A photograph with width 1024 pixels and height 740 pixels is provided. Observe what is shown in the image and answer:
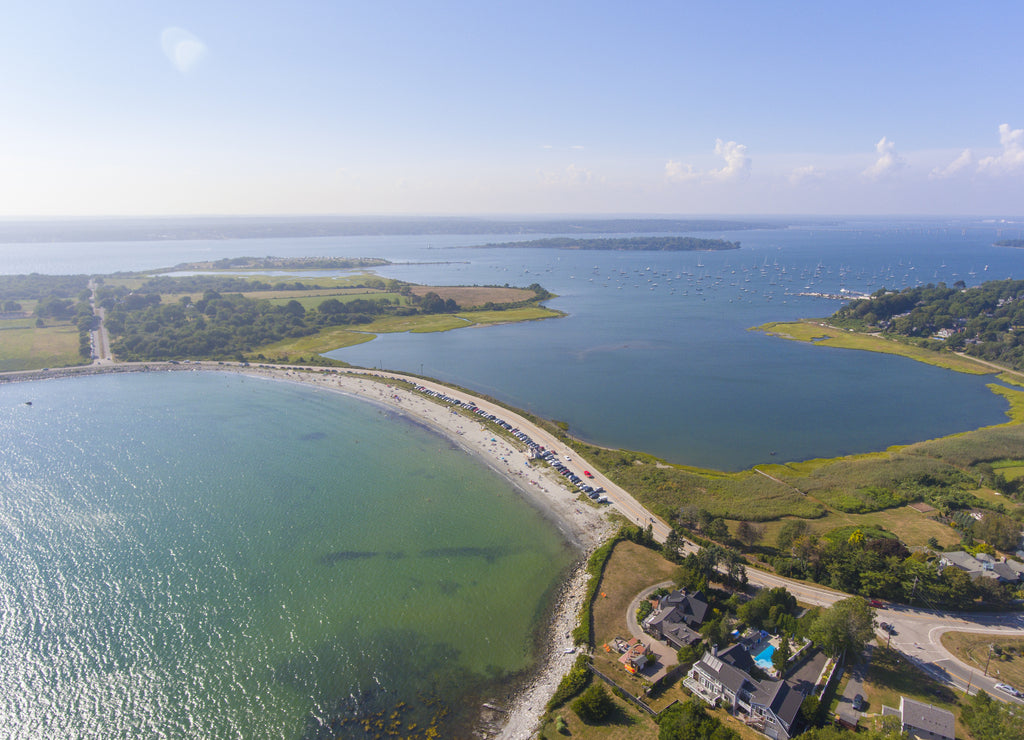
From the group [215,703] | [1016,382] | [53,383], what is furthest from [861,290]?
[53,383]

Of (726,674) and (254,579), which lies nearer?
(726,674)

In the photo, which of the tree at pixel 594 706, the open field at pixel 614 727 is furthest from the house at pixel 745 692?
the tree at pixel 594 706

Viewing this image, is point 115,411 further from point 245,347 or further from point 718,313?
point 718,313

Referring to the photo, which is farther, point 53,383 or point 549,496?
point 53,383

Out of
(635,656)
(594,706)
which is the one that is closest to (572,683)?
(594,706)

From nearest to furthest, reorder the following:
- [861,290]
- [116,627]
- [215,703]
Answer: [215,703] → [116,627] → [861,290]

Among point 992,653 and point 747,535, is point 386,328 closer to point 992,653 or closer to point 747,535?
point 747,535
